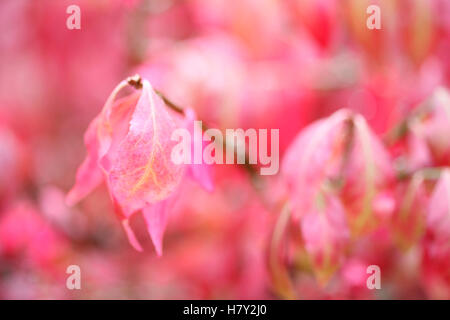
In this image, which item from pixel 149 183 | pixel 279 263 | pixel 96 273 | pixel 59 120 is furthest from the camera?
pixel 59 120

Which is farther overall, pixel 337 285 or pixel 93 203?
pixel 93 203

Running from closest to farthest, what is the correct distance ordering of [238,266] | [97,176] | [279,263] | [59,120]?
[97,176]
[279,263]
[238,266]
[59,120]
